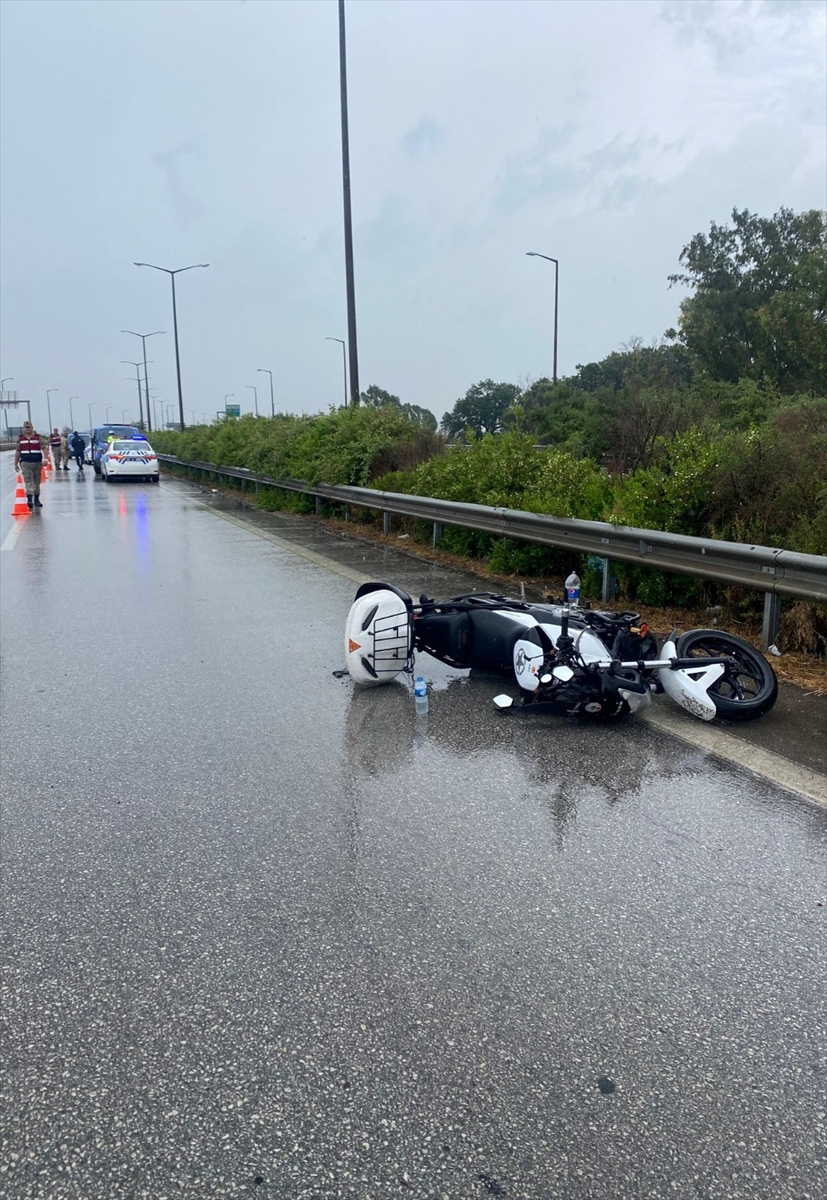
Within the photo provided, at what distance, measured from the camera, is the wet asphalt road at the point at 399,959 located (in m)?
2.47

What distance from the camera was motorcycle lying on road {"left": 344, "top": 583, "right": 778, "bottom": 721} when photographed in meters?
5.80

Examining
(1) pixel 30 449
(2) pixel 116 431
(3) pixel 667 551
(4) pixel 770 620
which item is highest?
(2) pixel 116 431

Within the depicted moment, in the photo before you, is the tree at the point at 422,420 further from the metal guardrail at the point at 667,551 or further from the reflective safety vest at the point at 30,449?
the reflective safety vest at the point at 30,449

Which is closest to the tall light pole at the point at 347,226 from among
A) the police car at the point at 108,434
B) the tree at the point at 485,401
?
the police car at the point at 108,434

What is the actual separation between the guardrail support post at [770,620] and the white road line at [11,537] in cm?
1189

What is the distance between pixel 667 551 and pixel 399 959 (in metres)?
5.39

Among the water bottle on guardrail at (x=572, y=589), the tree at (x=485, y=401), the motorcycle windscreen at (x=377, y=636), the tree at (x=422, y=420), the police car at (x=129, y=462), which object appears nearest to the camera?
the water bottle on guardrail at (x=572, y=589)

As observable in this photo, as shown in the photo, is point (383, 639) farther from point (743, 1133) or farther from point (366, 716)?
point (743, 1133)

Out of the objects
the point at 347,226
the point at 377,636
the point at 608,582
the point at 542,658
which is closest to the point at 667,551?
the point at 608,582

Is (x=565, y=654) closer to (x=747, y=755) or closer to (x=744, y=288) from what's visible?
(x=747, y=755)

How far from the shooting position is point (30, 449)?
77.0 ft

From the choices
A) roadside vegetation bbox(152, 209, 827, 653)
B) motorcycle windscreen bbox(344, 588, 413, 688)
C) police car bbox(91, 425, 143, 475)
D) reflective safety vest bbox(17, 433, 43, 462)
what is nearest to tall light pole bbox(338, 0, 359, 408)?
roadside vegetation bbox(152, 209, 827, 653)

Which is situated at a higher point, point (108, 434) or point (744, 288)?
point (744, 288)

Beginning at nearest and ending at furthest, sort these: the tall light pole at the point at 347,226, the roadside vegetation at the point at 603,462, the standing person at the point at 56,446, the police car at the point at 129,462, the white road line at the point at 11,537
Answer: the roadside vegetation at the point at 603,462
the white road line at the point at 11,537
the tall light pole at the point at 347,226
the police car at the point at 129,462
the standing person at the point at 56,446
